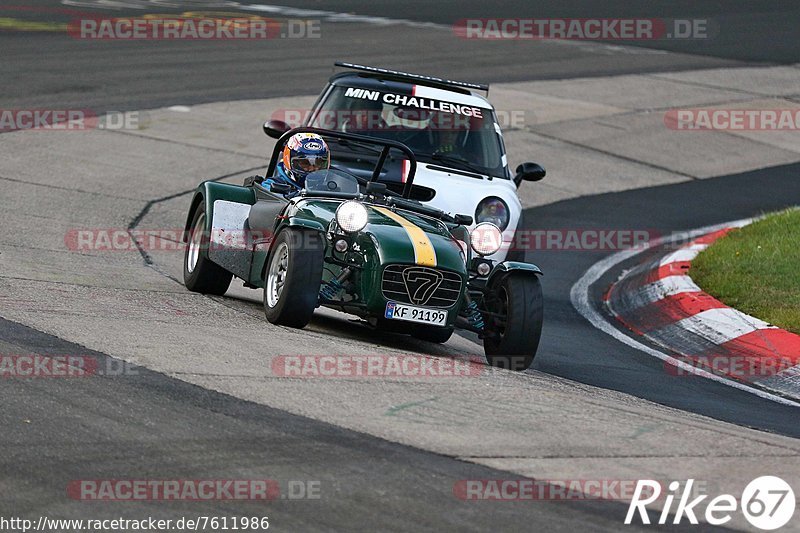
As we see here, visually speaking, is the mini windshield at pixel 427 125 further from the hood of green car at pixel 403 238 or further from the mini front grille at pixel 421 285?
the mini front grille at pixel 421 285

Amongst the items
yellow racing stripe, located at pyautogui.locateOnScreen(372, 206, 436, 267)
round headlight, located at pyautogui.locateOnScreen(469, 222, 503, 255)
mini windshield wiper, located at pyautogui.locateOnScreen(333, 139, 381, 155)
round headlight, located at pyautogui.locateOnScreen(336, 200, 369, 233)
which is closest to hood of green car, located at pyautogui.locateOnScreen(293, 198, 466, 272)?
yellow racing stripe, located at pyautogui.locateOnScreen(372, 206, 436, 267)

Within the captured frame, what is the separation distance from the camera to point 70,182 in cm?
1418

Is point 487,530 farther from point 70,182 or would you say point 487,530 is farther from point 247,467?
point 70,182

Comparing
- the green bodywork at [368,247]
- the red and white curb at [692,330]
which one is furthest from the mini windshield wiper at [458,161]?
the green bodywork at [368,247]

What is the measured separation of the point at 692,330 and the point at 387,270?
344cm

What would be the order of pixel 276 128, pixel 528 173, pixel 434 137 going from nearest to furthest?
pixel 276 128
pixel 434 137
pixel 528 173

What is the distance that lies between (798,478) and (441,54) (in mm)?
19471

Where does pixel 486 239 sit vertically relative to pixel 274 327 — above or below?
above

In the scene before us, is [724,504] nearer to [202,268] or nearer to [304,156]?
[304,156]

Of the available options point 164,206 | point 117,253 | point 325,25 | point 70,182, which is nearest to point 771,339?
point 117,253

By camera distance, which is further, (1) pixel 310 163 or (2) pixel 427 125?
(2) pixel 427 125

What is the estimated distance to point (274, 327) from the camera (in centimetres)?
834

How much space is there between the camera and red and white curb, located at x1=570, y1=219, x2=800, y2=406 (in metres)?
9.49

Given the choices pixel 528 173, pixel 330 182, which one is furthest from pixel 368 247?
pixel 528 173
